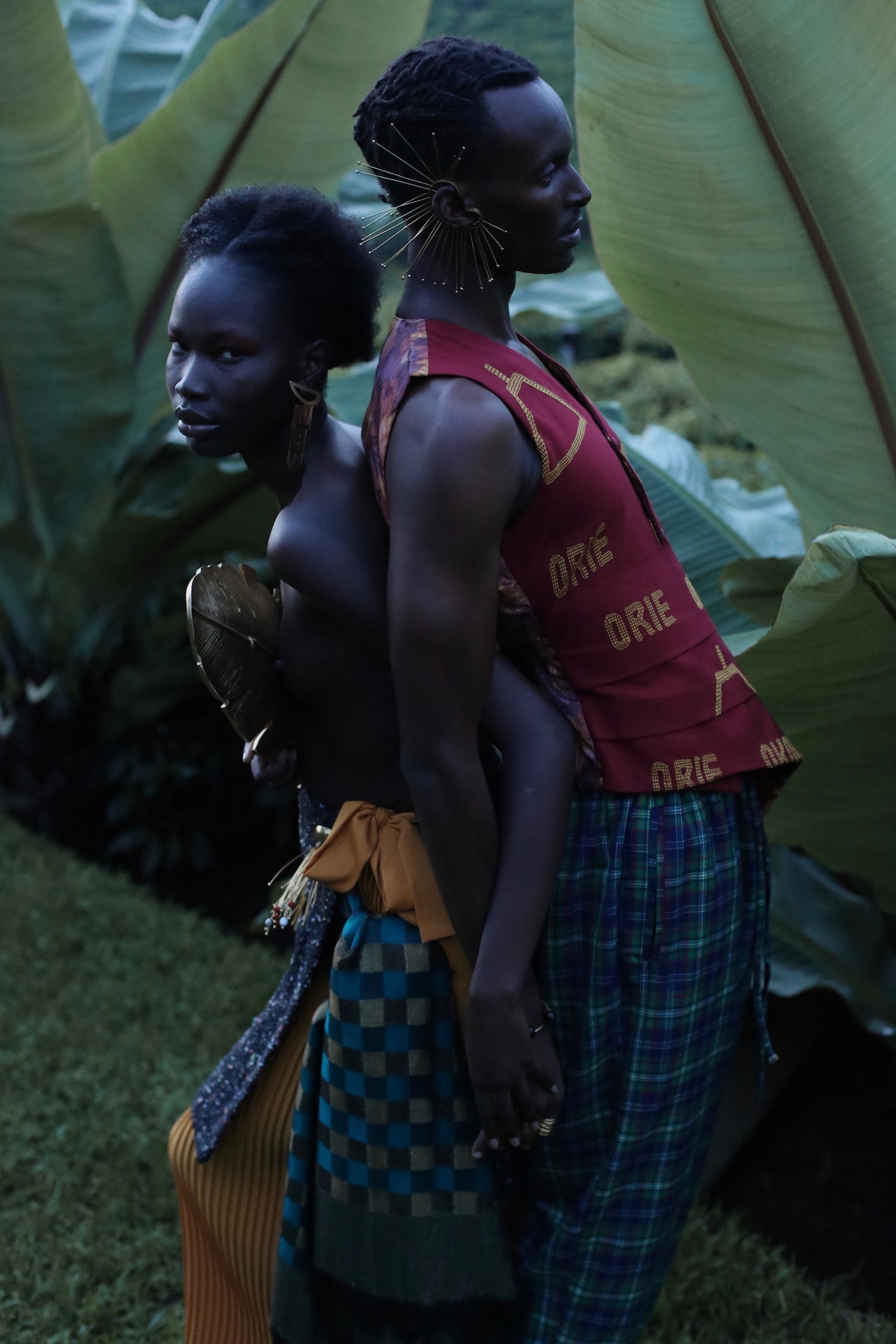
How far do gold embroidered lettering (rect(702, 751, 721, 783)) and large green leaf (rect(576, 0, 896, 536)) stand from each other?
1.04 meters

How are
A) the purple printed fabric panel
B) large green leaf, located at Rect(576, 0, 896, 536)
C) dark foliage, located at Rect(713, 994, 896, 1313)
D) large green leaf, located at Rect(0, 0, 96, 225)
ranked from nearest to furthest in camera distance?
the purple printed fabric panel
large green leaf, located at Rect(576, 0, 896, 536)
dark foliage, located at Rect(713, 994, 896, 1313)
large green leaf, located at Rect(0, 0, 96, 225)

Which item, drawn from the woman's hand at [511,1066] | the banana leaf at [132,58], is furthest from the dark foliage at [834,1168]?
the banana leaf at [132,58]

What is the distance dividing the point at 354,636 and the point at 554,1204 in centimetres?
74

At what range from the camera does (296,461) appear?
4.87 feet

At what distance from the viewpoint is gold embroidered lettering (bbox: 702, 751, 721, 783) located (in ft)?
4.95

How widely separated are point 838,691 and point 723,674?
0.42 m

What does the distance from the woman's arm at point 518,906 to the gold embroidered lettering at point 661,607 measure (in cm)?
16

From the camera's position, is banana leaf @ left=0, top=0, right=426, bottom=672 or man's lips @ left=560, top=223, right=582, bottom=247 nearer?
man's lips @ left=560, top=223, right=582, bottom=247

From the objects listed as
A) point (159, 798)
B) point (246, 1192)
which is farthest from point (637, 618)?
point (159, 798)

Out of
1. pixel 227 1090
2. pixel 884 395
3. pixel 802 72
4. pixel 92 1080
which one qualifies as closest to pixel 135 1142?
pixel 92 1080

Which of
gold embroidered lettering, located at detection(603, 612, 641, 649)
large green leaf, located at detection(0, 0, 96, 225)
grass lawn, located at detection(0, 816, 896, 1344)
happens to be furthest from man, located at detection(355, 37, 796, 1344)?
large green leaf, located at detection(0, 0, 96, 225)

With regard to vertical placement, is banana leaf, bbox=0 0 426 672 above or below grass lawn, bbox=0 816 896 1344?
above

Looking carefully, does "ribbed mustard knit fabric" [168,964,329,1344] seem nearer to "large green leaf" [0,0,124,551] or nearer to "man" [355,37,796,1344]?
"man" [355,37,796,1344]

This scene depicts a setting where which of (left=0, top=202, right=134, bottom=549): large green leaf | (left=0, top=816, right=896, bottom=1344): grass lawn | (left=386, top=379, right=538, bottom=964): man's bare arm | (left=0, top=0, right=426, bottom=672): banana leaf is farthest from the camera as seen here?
(left=0, top=202, right=134, bottom=549): large green leaf
